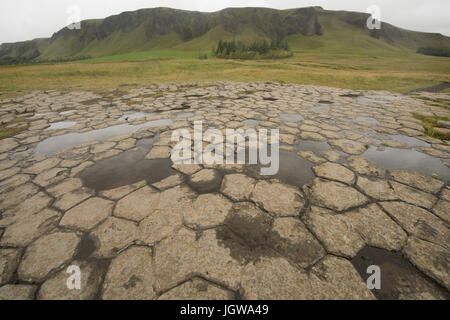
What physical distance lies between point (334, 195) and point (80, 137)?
370 cm

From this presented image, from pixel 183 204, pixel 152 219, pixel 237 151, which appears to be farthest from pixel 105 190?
pixel 237 151

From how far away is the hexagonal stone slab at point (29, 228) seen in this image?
1308mm

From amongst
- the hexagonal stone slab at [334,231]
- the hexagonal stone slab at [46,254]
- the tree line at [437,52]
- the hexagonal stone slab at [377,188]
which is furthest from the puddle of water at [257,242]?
the tree line at [437,52]

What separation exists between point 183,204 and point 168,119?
2.65m

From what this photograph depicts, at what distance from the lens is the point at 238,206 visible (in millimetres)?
1568

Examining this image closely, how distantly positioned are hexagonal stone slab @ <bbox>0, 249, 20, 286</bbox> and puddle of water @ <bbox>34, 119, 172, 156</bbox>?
1778 mm

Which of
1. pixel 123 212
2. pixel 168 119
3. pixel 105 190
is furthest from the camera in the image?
pixel 168 119

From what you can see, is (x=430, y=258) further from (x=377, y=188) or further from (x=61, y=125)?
(x=61, y=125)

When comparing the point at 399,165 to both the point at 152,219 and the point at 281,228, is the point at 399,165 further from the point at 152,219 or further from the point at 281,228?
the point at 152,219

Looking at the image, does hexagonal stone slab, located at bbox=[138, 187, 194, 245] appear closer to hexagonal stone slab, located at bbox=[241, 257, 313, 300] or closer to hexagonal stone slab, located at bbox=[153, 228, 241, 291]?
hexagonal stone slab, located at bbox=[153, 228, 241, 291]

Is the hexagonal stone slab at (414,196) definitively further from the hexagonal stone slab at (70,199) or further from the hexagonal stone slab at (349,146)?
the hexagonal stone slab at (70,199)

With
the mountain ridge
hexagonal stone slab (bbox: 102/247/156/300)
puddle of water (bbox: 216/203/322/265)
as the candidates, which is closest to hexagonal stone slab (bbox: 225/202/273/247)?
puddle of water (bbox: 216/203/322/265)

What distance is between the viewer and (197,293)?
1.02m

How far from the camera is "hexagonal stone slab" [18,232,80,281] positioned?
112 centimetres
